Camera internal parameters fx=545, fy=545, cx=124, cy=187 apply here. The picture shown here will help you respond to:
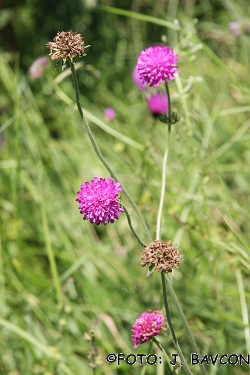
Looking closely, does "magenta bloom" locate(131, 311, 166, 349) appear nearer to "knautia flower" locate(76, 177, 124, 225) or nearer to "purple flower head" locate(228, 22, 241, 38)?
"knautia flower" locate(76, 177, 124, 225)

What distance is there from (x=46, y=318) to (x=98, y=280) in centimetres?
26

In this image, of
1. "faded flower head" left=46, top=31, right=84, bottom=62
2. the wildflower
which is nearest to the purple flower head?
the wildflower

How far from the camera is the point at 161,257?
0.63 m

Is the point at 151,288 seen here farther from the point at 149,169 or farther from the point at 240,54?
the point at 240,54

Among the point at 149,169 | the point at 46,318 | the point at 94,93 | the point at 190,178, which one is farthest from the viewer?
the point at 94,93

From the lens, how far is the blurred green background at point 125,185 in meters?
1.17

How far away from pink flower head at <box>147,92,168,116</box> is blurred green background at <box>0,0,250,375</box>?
7cm

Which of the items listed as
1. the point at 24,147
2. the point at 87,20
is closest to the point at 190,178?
A: the point at 24,147

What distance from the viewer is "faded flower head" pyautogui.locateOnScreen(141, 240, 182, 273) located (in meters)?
0.63

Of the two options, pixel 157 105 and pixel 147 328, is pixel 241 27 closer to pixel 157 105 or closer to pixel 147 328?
pixel 157 105

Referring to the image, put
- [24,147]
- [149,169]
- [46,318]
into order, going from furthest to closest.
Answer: [24,147] < [149,169] < [46,318]

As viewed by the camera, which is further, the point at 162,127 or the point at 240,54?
the point at 240,54

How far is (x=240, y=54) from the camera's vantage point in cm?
211

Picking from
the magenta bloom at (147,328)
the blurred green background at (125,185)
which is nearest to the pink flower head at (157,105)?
Result: the blurred green background at (125,185)
